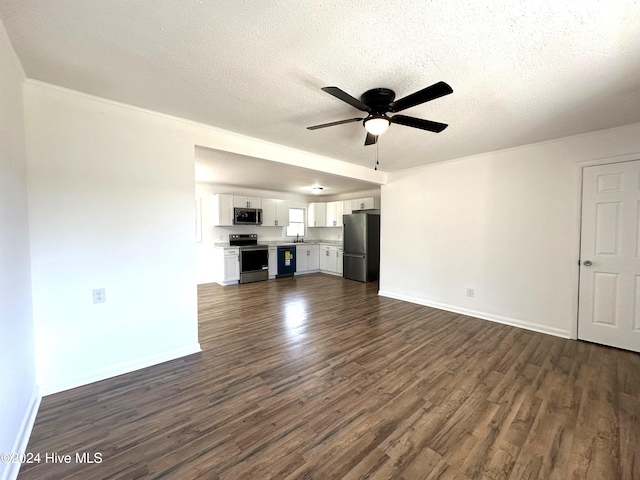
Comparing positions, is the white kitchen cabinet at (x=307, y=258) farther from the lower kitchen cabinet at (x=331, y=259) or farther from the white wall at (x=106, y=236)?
the white wall at (x=106, y=236)

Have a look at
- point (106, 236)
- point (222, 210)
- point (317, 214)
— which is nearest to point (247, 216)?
point (222, 210)

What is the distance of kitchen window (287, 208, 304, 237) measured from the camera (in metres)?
7.90

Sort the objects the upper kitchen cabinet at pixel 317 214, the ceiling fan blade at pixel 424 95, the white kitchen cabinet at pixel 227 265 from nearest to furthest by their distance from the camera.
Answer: the ceiling fan blade at pixel 424 95 < the white kitchen cabinet at pixel 227 265 < the upper kitchen cabinet at pixel 317 214

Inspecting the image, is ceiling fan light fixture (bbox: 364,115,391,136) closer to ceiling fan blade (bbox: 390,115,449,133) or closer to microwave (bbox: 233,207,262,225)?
ceiling fan blade (bbox: 390,115,449,133)

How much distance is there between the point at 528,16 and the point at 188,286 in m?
3.32

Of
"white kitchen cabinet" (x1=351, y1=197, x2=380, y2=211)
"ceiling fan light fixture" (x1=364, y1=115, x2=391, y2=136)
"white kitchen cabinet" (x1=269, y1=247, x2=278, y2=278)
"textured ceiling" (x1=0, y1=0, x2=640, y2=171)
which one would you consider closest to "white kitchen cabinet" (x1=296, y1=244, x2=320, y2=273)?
"white kitchen cabinet" (x1=269, y1=247, x2=278, y2=278)

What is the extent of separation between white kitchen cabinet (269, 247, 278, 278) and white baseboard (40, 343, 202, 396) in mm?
4024

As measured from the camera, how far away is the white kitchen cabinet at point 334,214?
7356 millimetres

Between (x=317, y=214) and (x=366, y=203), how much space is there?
1.76m

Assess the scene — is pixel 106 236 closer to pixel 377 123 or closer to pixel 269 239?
pixel 377 123

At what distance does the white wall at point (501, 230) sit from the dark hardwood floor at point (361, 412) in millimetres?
647

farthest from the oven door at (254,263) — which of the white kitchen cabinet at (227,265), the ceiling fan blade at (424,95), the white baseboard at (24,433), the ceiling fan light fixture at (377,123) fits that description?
the ceiling fan blade at (424,95)

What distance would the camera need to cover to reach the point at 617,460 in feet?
4.87

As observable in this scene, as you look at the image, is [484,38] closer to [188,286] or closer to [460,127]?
[460,127]
